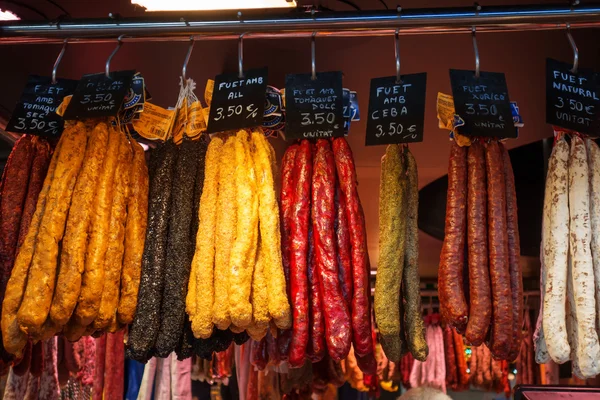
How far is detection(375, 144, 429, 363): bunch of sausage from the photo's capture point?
2893mm

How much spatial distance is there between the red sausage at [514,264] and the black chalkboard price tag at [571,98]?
311 mm

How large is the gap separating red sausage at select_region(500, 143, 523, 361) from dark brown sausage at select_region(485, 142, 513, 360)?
36mm

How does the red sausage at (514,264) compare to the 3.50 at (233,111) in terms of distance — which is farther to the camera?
the 3.50 at (233,111)

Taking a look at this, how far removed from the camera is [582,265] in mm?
2881

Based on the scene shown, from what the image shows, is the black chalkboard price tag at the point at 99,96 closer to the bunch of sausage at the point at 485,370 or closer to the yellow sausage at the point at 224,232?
the yellow sausage at the point at 224,232

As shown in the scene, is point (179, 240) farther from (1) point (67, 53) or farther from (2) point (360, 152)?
(2) point (360, 152)

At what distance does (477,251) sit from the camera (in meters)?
2.96

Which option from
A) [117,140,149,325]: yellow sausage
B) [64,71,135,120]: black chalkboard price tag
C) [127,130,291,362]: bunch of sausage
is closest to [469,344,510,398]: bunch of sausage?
[127,130,291,362]: bunch of sausage

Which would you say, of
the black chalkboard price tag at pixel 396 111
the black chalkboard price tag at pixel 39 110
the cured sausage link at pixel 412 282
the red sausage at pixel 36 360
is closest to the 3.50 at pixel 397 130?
the black chalkboard price tag at pixel 396 111

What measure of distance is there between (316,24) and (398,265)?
1.26 metres

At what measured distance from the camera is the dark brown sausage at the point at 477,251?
2.86 metres

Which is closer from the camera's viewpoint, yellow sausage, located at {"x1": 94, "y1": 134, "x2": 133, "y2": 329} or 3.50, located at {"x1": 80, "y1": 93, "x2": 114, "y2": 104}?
yellow sausage, located at {"x1": 94, "y1": 134, "x2": 133, "y2": 329}

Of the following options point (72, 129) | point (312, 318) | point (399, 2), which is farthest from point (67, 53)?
point (312, 318)

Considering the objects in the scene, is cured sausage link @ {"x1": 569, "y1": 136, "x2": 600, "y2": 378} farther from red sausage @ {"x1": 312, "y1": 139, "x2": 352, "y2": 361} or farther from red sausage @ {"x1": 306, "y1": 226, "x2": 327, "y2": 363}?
red sausage @ {"x1": 306, "y1": 226, "x2": 327, "y2": 363}
